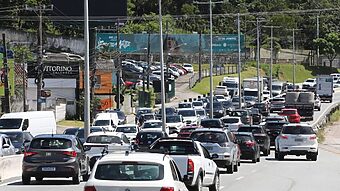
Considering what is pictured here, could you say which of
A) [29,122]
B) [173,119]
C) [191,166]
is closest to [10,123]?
[29,122]

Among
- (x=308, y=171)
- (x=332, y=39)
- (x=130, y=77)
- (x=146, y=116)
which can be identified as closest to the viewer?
(x=308, y=171)

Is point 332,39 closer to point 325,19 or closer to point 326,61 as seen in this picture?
point 326,61

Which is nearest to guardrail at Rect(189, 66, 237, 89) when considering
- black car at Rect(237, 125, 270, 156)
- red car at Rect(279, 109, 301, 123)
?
red car at Rect(279, 109, 301, 123)

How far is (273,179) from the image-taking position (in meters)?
32.1

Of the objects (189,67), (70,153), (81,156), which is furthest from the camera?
(189,67)

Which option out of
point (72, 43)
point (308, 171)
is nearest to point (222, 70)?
point (72, 43)

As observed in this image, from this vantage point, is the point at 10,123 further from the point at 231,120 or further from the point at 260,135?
the point at 231,120

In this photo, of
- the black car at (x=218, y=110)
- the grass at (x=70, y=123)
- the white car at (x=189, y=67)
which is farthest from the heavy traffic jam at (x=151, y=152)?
the white car at (x=189, y=67)

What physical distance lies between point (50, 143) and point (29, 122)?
2013 centimetres

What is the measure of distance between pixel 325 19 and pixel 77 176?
156098 millimetres

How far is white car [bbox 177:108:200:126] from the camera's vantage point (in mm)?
66875

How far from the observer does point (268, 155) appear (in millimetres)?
50844

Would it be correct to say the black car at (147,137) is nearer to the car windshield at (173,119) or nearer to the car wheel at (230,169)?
the car wheel at (230,169)

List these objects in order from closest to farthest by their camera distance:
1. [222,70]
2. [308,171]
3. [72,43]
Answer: [308,171], [72,43], [222,70]
